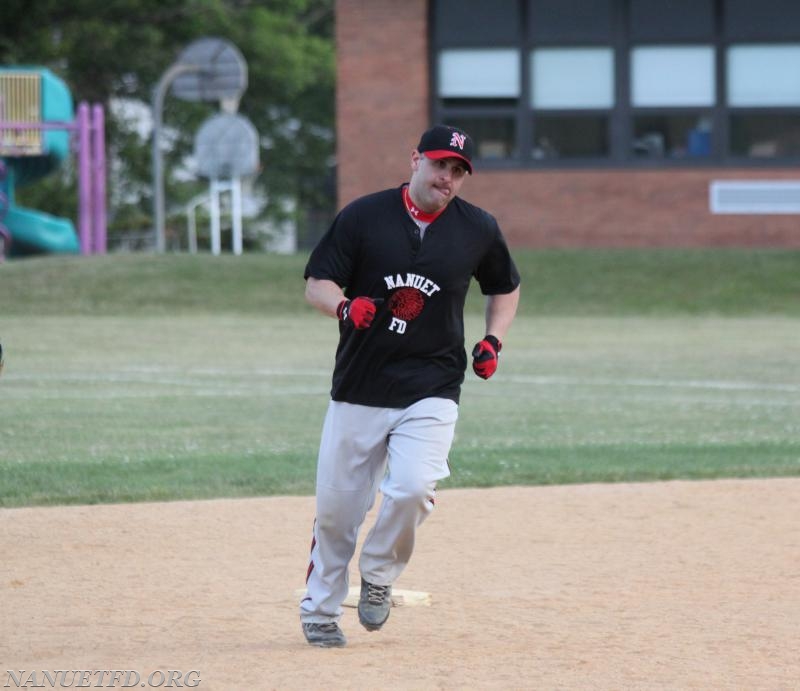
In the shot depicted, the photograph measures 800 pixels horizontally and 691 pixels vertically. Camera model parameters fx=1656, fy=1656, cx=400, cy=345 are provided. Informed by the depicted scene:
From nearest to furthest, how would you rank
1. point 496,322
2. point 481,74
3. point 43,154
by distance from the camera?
point 496,322 < point 481,74 < point 43,154

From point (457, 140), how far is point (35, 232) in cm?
2897

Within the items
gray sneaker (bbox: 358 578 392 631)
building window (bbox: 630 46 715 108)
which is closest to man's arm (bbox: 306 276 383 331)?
gray sneaker (bbox: 358 578 392 631)

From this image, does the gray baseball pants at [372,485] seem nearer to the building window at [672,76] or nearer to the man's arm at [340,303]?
the man's arm at [340,303]

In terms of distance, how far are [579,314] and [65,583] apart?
1868 cm

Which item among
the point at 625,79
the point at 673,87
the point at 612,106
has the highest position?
the point at 625,79

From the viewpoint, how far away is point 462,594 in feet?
24.4

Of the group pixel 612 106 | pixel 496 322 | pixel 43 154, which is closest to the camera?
pixel 496 322

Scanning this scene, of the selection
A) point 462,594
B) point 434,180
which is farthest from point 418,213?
point 462,594

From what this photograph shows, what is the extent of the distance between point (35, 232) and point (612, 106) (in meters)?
12.0

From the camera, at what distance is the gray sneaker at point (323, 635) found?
629 centimetres

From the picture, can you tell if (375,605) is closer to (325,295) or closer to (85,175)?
(325,295)

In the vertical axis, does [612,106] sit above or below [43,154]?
above

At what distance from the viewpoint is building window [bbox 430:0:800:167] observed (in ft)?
102

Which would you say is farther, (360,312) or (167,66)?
(167,66)
